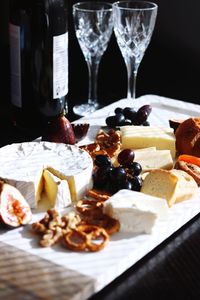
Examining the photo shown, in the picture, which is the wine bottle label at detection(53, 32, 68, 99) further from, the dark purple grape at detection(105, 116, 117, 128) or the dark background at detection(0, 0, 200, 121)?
the dark background at detection(0, 0, 200, 121)

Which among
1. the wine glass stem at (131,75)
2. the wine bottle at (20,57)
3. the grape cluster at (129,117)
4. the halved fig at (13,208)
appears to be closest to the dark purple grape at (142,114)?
the grape cluster at (129,117)

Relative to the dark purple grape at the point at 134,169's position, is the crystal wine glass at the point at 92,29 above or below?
above

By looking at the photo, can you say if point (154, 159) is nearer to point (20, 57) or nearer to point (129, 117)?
point (129, 117)

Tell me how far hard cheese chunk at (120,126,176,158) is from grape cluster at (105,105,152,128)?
0.28 feet

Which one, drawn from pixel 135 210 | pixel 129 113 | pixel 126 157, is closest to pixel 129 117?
pixel 129 113

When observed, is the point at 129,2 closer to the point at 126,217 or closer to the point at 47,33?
the point at 47,33

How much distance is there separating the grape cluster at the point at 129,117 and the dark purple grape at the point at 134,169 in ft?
0.85

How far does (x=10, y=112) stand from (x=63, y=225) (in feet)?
2.07

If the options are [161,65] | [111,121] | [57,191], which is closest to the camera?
[57,191]

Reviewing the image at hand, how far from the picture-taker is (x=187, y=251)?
1.11m

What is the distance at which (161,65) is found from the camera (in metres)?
1.89

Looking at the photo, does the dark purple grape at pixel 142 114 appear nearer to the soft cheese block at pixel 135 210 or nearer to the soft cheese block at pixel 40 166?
the soft cheese block at pixel 40 166

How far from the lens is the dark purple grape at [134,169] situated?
1256 mm

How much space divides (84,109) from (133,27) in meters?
0.25
